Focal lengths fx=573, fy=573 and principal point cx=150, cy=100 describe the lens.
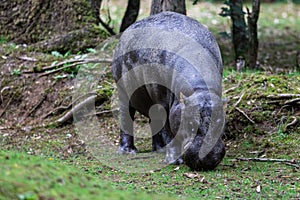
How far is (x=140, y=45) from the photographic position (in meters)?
8.48

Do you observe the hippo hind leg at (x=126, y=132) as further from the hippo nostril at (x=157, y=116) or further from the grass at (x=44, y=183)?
the grass at (x=44, y=183)

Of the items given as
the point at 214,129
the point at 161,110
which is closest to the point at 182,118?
the point at 214,129

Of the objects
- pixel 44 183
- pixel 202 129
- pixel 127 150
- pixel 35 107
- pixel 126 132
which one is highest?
pixel 44 183

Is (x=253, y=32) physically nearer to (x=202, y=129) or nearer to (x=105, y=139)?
(x=105, y=139)

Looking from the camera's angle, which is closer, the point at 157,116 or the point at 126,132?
the point at 157,116

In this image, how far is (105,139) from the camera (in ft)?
33.7

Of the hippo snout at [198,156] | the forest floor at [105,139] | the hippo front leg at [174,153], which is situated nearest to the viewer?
the forest floor at [105,139]

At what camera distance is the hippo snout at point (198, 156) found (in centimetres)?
718

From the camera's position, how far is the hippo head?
719cm

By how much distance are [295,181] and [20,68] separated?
698 cm

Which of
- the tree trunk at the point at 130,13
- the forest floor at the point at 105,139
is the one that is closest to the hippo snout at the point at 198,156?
the forest floor at the point at 105,139

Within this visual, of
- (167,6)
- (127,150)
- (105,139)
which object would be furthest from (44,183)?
(167,6)

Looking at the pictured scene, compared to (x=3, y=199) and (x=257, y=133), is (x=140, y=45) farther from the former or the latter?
(x=3, y=199)

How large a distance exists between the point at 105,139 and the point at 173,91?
287 cm
